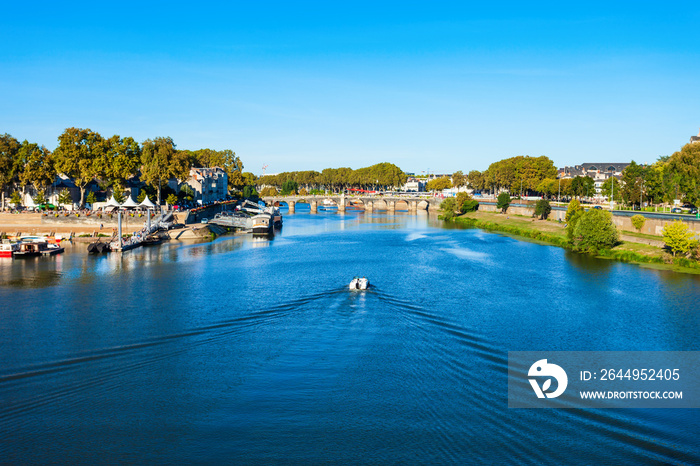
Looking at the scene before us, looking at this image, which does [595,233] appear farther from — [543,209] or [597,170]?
[597,170]

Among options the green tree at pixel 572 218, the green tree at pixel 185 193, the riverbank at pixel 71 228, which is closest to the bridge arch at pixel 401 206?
the green tree at pixel 185 193

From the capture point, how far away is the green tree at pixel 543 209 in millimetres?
77369

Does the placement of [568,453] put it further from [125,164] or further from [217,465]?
[125,164]

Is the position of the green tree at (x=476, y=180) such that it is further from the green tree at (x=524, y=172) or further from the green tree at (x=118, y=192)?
the green tree at (x=118, y=192)

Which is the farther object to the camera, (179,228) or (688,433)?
(179,228)

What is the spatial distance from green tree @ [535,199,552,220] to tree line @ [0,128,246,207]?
5309 cm

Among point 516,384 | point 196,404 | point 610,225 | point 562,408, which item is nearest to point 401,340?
point 516,384

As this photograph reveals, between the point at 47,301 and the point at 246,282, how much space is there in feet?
38.7

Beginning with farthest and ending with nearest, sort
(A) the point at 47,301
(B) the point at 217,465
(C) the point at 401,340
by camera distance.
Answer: (A) the point at 47,301
(C) the point at 401,340
(B) the point at 217,465

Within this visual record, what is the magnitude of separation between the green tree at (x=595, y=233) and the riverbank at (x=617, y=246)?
102 cm

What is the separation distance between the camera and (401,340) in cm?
2302

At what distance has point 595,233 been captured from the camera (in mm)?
50312

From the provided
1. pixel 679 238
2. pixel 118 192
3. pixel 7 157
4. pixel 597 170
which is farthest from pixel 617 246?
pixel 597 170

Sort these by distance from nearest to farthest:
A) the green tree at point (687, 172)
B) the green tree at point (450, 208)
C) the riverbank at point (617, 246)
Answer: the riverbank at point (617, 246), the green tree at point (687, 172), the green tree at point (450, 208)
